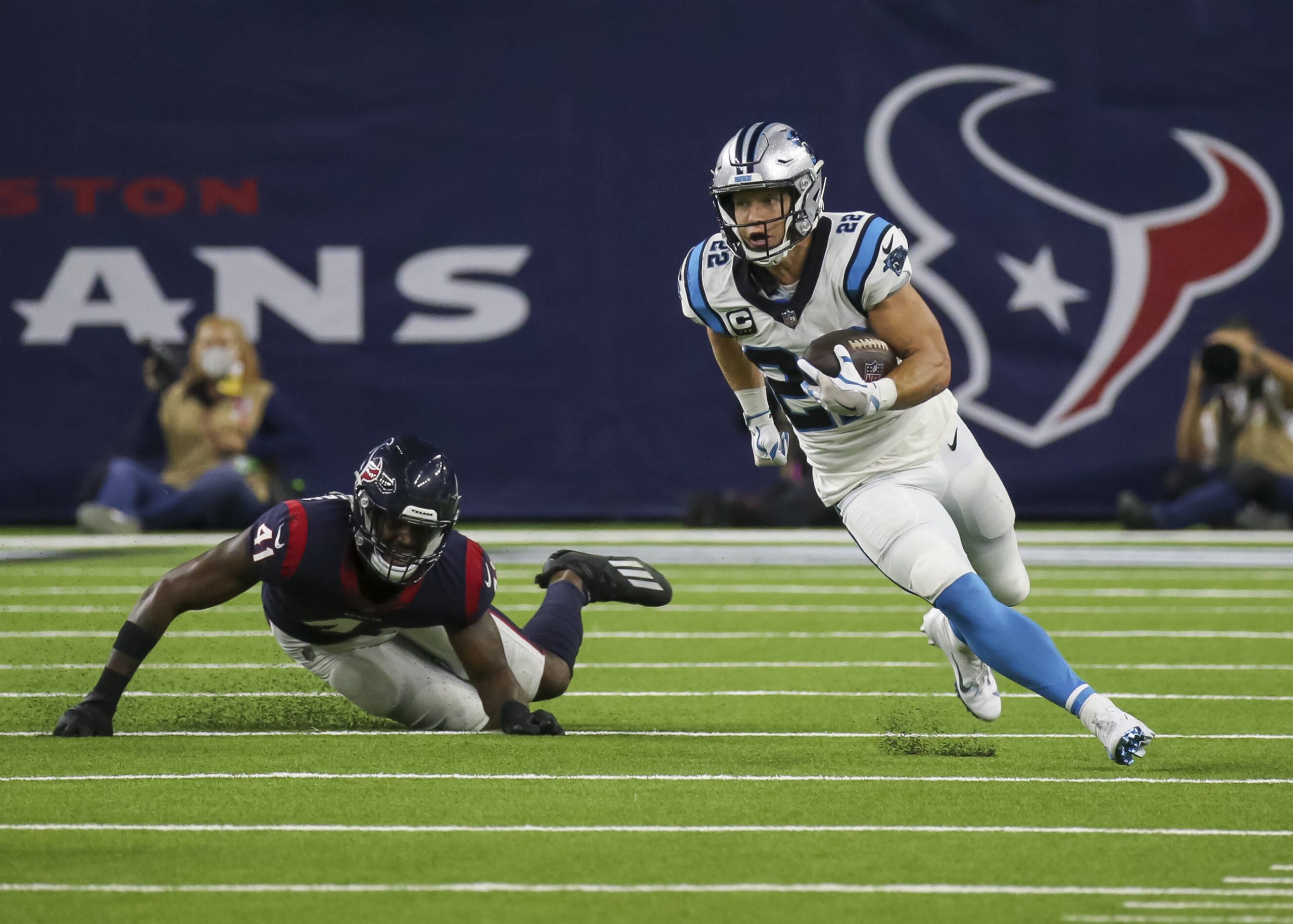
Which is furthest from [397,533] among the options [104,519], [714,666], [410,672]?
[104,519]

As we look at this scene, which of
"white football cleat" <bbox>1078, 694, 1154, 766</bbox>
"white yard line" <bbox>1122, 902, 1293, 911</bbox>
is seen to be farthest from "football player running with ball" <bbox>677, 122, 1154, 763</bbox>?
"white yard line" <bbox>1122, 902, 1293, 911</bbox>

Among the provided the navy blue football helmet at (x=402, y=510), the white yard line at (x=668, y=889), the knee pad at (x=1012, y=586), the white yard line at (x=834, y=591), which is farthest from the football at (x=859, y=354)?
the white yard line at (x=834, y=591)

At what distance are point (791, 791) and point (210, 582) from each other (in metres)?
1.60

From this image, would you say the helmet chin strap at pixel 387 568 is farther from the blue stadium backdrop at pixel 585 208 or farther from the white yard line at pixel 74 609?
the blue stadium backdrop at pixel 585 208

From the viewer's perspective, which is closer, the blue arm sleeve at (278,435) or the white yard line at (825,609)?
the white yard line at (825,609)

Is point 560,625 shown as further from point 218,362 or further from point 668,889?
point 218,362

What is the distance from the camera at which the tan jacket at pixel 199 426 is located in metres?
11.7

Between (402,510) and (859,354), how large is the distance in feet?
3.99

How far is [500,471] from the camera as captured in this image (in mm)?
12375

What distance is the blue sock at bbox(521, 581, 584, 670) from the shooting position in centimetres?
559

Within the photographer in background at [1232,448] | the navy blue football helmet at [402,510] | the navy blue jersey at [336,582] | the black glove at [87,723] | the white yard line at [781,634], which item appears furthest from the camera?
the photographer in background at [1232,448]

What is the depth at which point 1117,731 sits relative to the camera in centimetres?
442

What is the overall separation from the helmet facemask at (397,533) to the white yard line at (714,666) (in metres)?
1.83

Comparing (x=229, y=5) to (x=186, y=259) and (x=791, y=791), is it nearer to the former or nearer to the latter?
(x=186, y=259)
